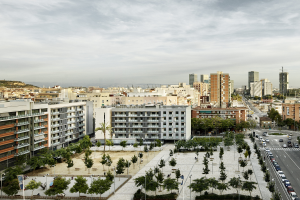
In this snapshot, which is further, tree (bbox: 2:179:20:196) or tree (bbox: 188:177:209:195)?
tree (bbox: 2:179:20:196)

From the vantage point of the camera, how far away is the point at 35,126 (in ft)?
189

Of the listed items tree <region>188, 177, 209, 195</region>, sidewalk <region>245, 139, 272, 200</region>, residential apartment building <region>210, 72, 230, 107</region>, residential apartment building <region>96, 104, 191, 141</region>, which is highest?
residential apartment building <region>210, 72, 230, 107</region>

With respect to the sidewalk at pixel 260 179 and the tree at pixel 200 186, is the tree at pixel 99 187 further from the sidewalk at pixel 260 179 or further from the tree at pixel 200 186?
the sidewalk at pixel 260 179

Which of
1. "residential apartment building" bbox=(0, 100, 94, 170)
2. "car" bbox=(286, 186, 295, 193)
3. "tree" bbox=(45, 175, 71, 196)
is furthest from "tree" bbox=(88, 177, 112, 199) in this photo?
"car" bbox=(286, 186, 295, 193)

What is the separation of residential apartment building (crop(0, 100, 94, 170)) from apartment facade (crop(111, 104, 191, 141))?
401 inches

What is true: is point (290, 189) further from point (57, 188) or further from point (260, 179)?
point (57, 188)

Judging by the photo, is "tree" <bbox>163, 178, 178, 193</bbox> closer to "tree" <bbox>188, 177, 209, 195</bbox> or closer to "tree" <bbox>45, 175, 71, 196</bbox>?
"tree" <bbox>188, 177, 209, 195</bbox>

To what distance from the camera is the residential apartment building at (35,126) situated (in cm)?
4909

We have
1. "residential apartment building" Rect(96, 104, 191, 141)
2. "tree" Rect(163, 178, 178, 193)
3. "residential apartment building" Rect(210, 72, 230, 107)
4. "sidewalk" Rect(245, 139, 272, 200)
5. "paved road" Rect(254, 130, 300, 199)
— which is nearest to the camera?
"tree" Rect(163, 178, 178, 193)

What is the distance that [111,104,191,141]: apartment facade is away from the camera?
74.6m

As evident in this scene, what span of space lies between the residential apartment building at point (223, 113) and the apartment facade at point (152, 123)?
2178cm

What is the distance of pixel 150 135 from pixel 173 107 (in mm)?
9831

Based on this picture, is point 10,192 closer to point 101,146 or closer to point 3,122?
point 3,122

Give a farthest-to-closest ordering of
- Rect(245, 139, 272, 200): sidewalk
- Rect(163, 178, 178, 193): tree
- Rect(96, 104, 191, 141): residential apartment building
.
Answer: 1. Rect(96, 104, 191, 141): residential apartment building
2. Rect(245, 139, 272, 200): sidewalk
3. Rect(163, 178, 178, 193): tree
